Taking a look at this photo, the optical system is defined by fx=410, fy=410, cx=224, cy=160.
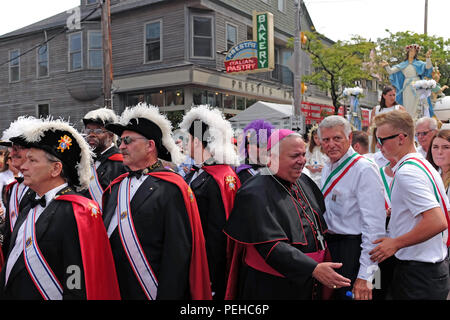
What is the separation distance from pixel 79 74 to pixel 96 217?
57.9ft

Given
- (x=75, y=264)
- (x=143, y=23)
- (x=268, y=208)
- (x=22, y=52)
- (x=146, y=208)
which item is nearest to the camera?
(x=75, y=264)

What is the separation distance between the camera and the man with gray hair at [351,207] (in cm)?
284

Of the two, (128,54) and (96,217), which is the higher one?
(128,54)

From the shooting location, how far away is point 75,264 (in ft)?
8.20

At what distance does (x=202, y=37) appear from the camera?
57.1 feet

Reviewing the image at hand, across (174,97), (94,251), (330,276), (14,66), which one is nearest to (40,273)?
(94,251)

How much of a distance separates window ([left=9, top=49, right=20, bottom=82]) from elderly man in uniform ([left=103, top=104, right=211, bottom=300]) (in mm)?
21716

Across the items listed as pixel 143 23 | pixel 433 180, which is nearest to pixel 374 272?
pixel 433 180

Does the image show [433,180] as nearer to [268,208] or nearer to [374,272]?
[374,272]

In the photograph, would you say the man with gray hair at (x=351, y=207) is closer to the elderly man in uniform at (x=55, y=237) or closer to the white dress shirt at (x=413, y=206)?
the white dress shirt at (x=413, y=206)

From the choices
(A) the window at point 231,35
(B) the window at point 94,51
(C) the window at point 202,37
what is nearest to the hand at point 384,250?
(C) the window at point 202,37

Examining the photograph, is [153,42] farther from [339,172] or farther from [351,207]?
[351,207]

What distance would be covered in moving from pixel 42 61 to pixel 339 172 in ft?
68.2
